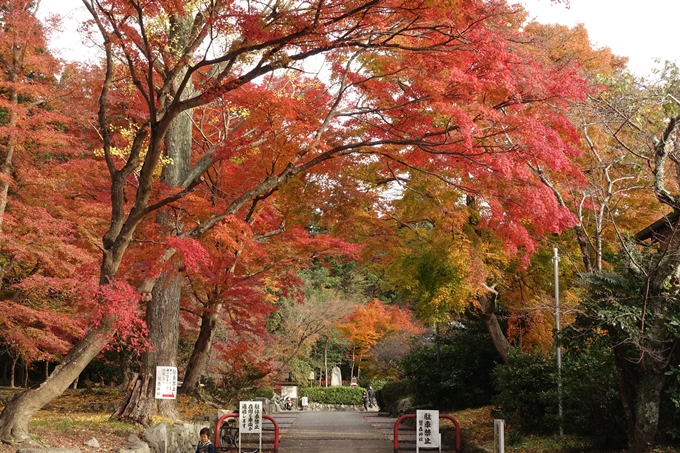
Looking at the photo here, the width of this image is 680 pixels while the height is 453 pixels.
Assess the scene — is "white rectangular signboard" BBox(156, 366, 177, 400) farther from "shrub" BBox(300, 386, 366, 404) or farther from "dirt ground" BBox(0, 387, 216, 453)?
"shrub" BBox(300, 386, 366, 404)

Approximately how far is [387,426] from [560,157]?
11.6 metres

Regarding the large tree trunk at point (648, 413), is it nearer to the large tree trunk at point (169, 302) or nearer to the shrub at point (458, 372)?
the large tree trunk at point (169, 302)

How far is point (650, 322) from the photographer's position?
27.9 ft

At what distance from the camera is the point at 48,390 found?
347 inches

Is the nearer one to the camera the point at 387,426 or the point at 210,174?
the point at 210,174

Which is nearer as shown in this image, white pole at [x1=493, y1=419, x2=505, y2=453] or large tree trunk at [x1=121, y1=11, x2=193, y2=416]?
white pole at [x1=493, y1=419, x2=505, y2=453]

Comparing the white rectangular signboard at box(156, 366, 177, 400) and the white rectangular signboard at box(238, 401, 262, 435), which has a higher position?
the white rectangular signboard at box(156, 366, 177, 400)

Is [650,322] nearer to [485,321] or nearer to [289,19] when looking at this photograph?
[289,19]

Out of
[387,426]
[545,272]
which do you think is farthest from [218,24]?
[387,426]

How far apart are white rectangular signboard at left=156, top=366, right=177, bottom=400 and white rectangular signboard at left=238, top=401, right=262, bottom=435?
1.41 metres

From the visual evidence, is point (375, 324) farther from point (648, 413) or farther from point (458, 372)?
point (648, 413)

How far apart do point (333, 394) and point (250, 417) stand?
28.1 metres

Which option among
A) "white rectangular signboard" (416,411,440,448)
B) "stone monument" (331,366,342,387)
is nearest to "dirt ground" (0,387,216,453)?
"white rectangular signboard" (416,411,440,448)

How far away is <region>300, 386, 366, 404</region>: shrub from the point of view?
1531 inches
